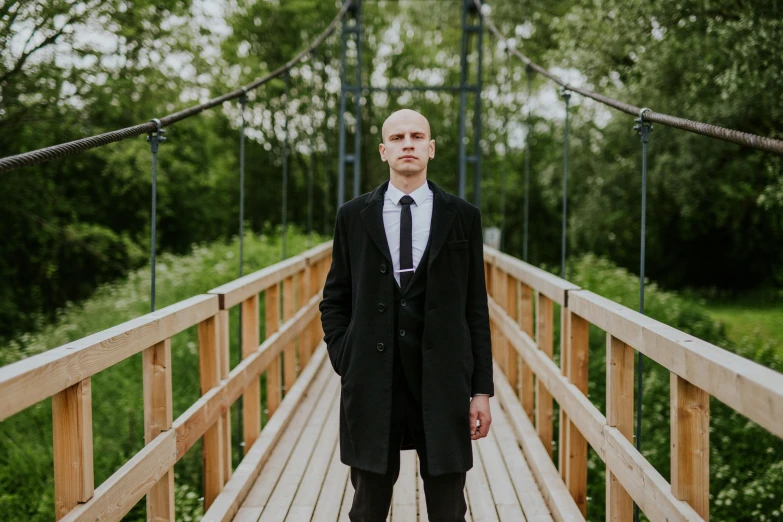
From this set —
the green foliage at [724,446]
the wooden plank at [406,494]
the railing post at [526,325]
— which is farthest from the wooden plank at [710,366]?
the green foliage at [724,446]

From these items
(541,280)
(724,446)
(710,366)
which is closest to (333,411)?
(541,280)

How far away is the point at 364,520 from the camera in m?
2.14

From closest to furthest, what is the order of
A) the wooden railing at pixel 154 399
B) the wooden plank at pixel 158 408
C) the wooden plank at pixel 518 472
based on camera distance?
the wooden railing at pixel 154 399, the wooden plank at pixel 158 408, the wooden plank at pixel 518 472

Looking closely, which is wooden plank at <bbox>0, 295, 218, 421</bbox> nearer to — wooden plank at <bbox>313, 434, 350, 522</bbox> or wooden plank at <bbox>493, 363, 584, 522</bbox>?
wooden plank at <bbox>313, 434, 350, 522</bbox>

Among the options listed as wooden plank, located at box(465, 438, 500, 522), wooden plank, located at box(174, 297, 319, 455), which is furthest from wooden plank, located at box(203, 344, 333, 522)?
wooden plank, located at box(465, 438, 500, 522)

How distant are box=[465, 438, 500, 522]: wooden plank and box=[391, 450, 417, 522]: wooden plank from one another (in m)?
0.21

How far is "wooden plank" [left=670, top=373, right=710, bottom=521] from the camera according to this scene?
1.85m

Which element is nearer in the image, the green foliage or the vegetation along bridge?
the vegetation along bridge

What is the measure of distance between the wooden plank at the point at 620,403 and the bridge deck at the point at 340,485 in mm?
508

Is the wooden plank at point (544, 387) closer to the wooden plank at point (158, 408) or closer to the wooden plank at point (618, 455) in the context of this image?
the wooden plank at point (618, 455)

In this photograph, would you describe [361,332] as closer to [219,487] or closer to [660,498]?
[660,498]

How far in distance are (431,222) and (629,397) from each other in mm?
807

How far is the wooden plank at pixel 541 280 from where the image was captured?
3238mm

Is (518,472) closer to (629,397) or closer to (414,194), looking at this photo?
(629,397)
